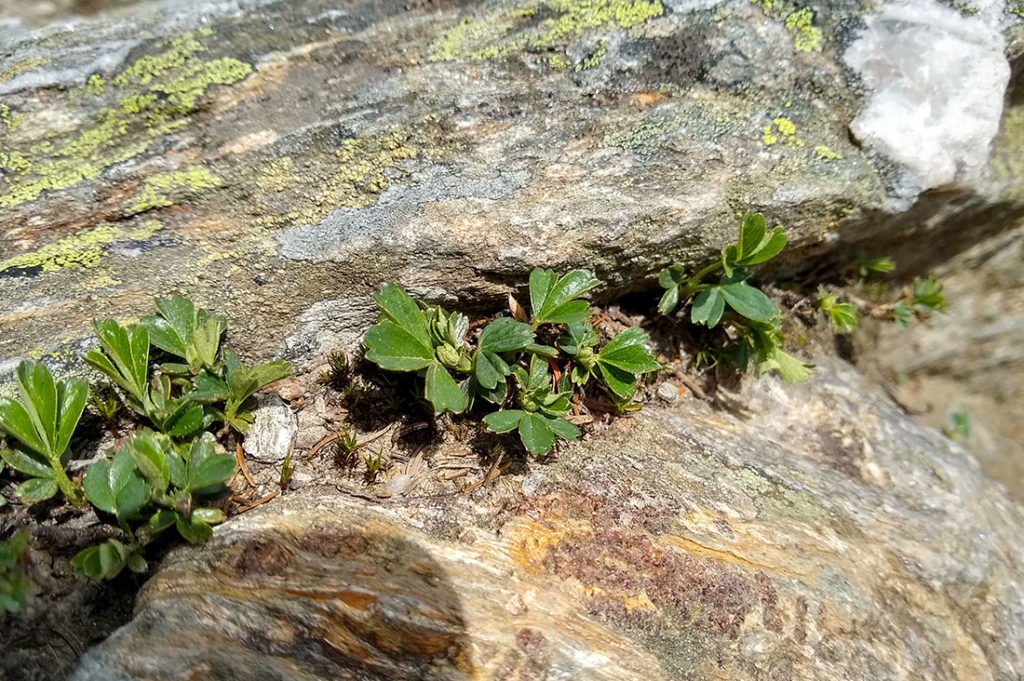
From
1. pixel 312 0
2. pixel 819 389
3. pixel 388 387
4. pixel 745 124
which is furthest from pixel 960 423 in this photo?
pixel 312 0

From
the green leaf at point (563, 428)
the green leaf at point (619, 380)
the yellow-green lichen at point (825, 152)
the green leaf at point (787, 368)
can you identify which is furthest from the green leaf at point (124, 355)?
the yellow-green lichen at point (825, 152)

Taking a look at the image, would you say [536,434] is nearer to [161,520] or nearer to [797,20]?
[161,520]

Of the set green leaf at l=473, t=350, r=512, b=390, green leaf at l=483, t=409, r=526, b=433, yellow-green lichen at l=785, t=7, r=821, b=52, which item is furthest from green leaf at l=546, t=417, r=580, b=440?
yellow-green lichen at l=785, t=7, r=821, b=52

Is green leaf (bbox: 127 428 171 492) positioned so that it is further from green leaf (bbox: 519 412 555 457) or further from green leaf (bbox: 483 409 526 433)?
green leaf (bbox: 519 412 555 457)

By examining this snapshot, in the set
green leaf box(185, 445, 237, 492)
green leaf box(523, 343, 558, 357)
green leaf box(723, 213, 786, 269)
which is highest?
green leaf box(723, 213, 786, 269)

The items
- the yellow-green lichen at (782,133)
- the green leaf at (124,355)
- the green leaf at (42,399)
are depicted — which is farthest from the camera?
the yellow-green lichen at (782,133)

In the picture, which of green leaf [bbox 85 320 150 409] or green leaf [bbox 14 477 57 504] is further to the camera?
green leaf [bbox 85 320 150 409]

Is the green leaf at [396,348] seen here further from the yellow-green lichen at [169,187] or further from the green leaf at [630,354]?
the yellow-green lichen at [169,187]

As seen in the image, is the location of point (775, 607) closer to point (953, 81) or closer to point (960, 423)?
point (953, 81)
